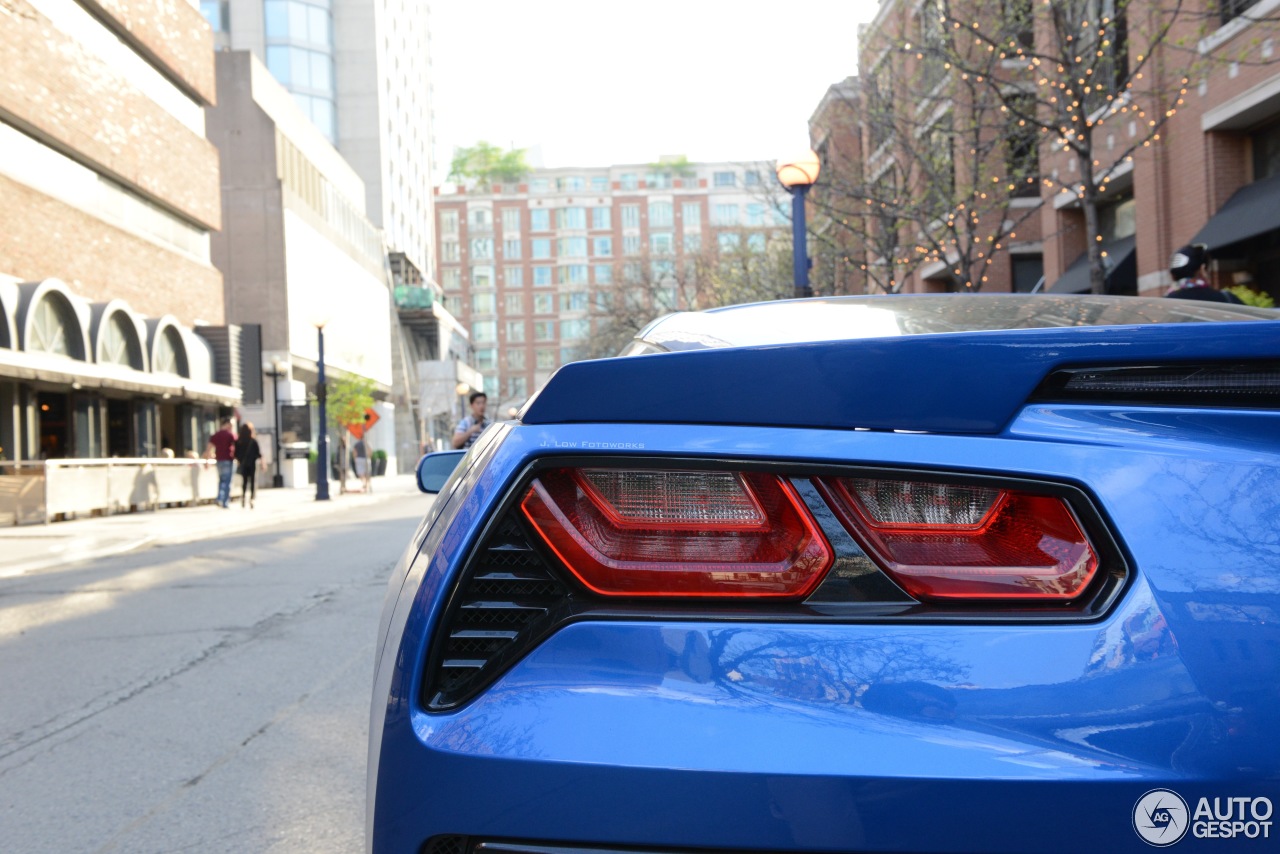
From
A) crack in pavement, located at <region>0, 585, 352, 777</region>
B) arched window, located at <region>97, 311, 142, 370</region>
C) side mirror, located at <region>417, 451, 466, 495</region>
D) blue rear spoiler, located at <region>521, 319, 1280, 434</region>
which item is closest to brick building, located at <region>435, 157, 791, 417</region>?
arched window, located at <region>97, 311, 142, 370</region>

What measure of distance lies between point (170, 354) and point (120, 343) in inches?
145

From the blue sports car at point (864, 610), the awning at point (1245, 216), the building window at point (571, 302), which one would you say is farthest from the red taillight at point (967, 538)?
the building window at point (571, 302)

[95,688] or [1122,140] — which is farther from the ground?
[1122,140]

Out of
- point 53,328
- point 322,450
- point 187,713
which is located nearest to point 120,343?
point 53,328

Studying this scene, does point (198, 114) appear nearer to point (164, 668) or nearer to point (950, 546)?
point (164, 668)

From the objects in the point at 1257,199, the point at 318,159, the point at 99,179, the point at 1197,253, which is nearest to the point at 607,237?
the point at 318,159

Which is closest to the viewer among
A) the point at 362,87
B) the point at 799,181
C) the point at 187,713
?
the point at 187,713

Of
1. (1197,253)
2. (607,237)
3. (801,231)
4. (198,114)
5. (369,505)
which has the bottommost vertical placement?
(369,505)

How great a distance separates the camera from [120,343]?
2545 cm

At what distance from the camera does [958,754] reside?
118cm

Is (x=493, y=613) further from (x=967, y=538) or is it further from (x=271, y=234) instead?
(x=271, y=234)

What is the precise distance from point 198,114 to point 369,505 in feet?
56.3

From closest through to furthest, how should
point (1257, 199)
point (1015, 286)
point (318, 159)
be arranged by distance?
point (1257, 199), point (1015, 286), point (318, 159)

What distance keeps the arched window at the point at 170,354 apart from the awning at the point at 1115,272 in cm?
2133
